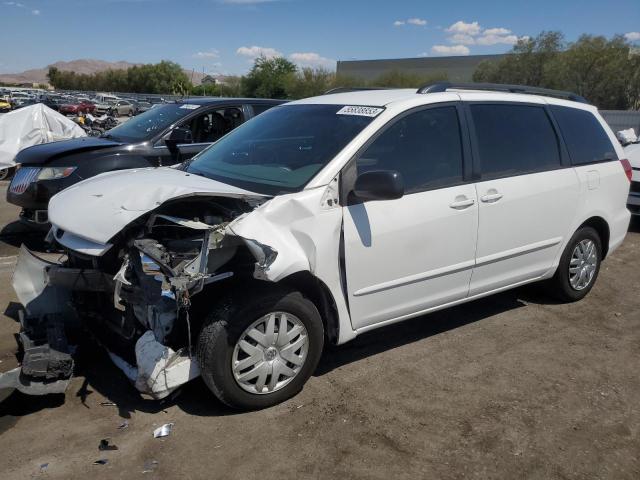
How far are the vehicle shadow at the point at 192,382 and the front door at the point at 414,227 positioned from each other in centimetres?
56

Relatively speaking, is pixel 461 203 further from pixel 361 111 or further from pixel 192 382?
pixel 192 382

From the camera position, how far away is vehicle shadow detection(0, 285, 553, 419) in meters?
3.39

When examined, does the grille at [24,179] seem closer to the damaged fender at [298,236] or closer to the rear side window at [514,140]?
the damaged fender at [298,236]

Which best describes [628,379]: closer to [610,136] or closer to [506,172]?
[506,172]

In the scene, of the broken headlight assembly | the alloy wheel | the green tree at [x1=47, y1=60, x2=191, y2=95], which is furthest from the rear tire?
the green tree at [x1=47, y1=60, x2=191, y2=95]

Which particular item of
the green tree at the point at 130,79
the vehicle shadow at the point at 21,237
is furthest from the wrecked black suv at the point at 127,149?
the green tree at the point at 130,79

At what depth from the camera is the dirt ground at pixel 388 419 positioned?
2893mm

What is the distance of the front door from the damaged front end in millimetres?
733

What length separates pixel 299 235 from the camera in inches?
128

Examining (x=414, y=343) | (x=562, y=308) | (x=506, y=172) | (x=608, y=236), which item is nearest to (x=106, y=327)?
(x=414, y=343)

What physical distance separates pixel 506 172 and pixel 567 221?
3.03 ft

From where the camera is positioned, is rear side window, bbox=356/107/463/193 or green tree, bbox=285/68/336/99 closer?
rear side window, bbox=356/107/463/193

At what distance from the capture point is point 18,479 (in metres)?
2.72

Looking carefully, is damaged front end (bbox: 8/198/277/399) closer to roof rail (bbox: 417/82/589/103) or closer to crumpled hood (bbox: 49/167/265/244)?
crumpled hood (bbox: 49/167/265/244)
